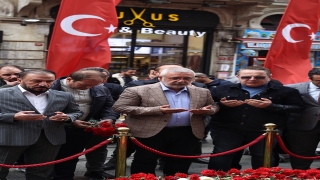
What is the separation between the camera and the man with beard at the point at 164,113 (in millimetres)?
7105

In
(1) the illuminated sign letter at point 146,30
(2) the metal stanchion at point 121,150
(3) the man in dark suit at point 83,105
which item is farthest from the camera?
(1) the illuminated sign letter at point 146,30

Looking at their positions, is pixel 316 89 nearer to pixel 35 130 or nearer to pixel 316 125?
pixel 316 125

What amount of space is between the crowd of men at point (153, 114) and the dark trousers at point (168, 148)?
0.04 feet

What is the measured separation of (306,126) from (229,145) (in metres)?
1.31

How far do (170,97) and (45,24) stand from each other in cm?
1060

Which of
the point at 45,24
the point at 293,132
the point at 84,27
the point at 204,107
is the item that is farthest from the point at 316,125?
the point at 45,24

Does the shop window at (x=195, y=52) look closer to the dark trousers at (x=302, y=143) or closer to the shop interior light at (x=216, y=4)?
the shop interior light at (x=216, y=4)

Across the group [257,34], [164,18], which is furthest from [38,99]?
[257,34]

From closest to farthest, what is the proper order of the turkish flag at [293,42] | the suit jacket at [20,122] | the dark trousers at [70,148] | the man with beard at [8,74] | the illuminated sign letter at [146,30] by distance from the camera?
the suit jacket at [20,122]
the dark trousers at [70,148]
the man with beard at [8,74]
the turkish flag at [293,42]
the illuminated sign letter at [146,30]

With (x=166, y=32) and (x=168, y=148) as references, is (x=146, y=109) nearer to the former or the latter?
(x=168, y=148)

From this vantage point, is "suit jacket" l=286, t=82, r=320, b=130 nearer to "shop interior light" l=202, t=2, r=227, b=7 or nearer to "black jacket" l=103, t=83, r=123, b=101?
"black jacket" l=103, t=83, r=123, b=101

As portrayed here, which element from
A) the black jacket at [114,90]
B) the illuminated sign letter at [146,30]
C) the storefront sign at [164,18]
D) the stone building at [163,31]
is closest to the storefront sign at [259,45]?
the stone building at [163,31]

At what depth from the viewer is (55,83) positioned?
7.58m

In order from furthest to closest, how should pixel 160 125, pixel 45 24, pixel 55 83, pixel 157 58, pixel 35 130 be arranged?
pixel 157 58, pixel 45 24, pixel 55 83, pixel 160 125, pixel 35 130
